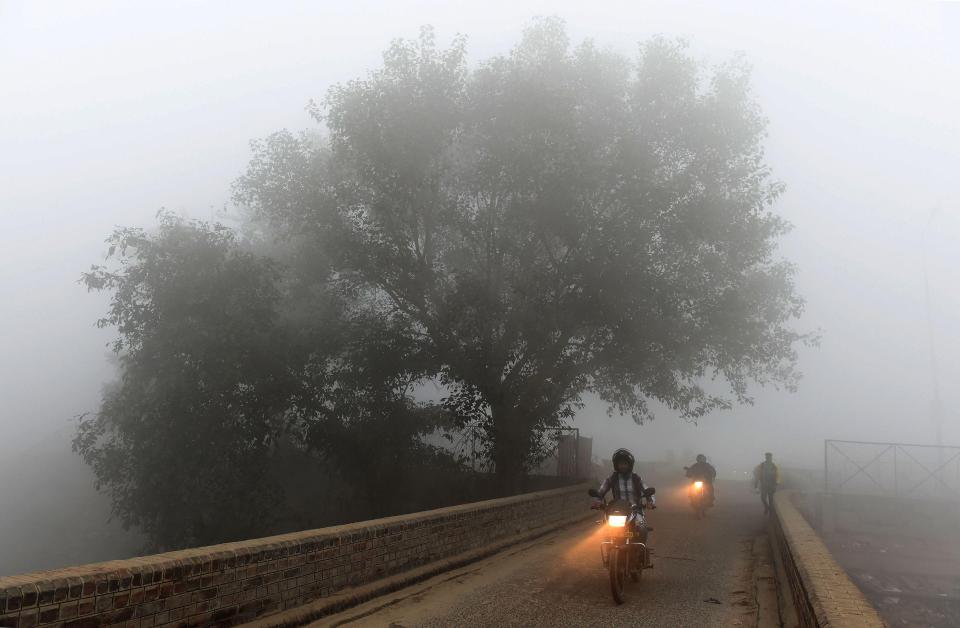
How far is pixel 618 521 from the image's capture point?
8078 mm

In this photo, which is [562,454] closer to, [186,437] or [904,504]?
[186,437]

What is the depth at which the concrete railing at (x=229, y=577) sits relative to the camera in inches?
163

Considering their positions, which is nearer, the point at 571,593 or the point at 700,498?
the point at 571,593

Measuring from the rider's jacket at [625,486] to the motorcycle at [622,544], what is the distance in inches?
5.8

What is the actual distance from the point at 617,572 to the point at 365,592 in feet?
8.77

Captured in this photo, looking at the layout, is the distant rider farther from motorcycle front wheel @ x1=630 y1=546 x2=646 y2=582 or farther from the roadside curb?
motorcycle front wheel @ x1=630 y1=546 x2=646 y2=582

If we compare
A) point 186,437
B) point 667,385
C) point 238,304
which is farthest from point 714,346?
point 186,437

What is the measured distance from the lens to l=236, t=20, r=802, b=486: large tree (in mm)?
16547

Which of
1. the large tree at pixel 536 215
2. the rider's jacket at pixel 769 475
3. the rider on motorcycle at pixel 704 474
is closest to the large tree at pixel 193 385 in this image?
the large tree at pixel 536 215

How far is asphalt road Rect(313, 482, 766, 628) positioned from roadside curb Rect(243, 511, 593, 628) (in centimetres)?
9

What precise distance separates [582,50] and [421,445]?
37.1 feet

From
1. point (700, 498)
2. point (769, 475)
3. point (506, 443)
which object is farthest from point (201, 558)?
point (769, 475)

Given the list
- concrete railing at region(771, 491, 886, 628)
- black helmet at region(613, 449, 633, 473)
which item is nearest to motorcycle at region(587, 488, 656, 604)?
black helmet at region(613, 449, 633, 473)

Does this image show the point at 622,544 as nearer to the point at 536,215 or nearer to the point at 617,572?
the point at 617,572
